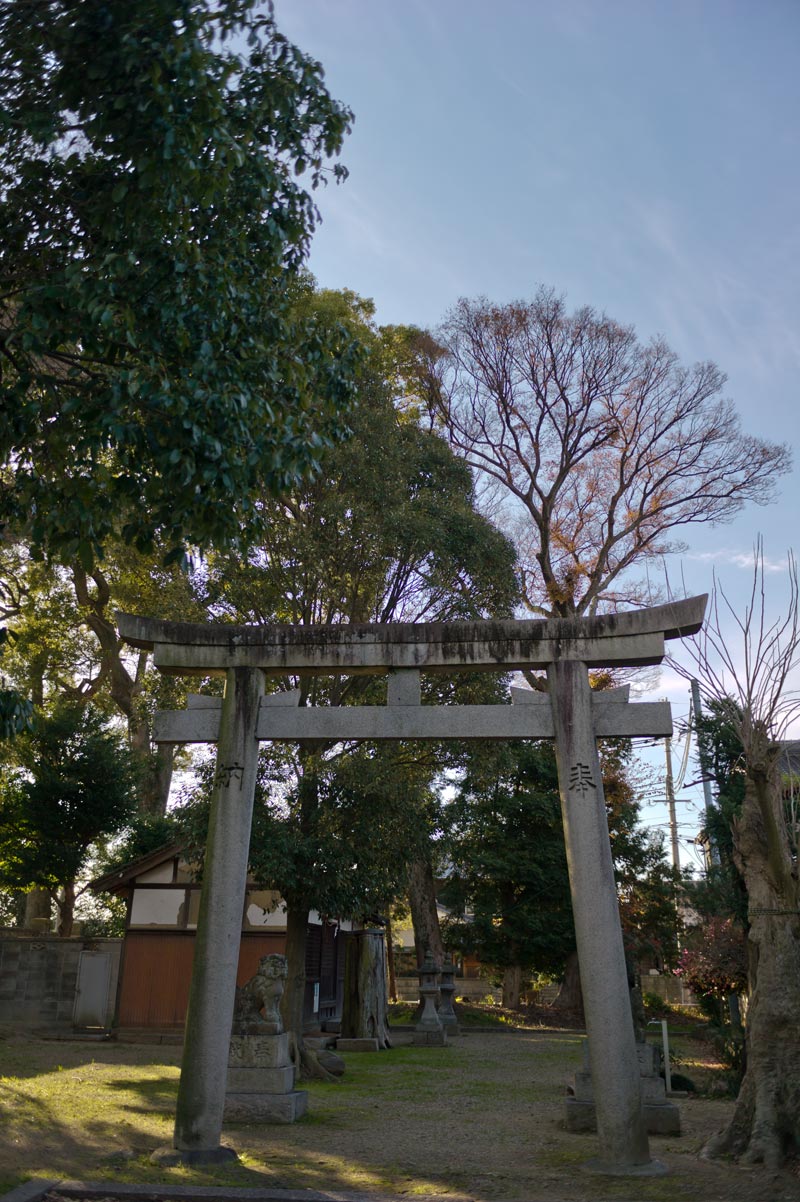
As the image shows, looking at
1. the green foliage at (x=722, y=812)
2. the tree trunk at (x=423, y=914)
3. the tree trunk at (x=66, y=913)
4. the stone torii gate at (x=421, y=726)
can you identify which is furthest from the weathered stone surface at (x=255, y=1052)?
the tree trunk at (x=423, y=914)

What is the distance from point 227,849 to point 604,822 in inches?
136

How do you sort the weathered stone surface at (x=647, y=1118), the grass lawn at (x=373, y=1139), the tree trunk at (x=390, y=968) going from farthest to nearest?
the tree trunk at (x=390, y=968) < the weathered stone surface at (x=647, y=1118) < the grass lawn at (x=373, y=1139)

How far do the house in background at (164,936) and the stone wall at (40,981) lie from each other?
33.4 inches

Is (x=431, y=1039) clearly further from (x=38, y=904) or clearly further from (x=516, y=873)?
(x=38, y=904)

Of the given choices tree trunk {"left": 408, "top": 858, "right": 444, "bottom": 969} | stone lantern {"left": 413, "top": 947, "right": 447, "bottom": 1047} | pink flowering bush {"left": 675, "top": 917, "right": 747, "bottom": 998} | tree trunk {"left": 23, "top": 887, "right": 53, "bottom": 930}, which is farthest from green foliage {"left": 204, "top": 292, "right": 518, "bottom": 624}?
tree trunk {"left": 23, "top": 887, "right": 53, "bottom": 930}

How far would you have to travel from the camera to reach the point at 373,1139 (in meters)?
9.65

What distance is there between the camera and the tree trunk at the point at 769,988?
7.66 meters

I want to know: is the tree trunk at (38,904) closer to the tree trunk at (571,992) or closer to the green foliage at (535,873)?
the green foliage at (535,873)

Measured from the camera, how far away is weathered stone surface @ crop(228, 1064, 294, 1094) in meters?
10.2

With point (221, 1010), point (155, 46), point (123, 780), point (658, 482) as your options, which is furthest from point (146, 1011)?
point (155, 46)

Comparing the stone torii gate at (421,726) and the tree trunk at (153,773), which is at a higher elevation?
the tree trunk at (153,773)

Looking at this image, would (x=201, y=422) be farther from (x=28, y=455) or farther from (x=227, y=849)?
(x=227, y=849)

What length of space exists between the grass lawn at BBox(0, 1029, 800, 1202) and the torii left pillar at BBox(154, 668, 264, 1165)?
16.0 inches

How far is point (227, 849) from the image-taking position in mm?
8742
